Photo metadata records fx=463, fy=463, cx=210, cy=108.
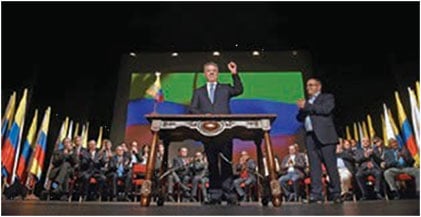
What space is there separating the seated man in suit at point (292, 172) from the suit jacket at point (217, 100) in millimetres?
1260

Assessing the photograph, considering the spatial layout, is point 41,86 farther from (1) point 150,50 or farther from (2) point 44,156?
(1) point 150,50

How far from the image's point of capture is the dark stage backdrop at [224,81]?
5.02m

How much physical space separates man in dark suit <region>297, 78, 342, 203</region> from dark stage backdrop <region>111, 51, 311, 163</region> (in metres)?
1.64

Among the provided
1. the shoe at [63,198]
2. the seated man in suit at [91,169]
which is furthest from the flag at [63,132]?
the shoe at [63,198]

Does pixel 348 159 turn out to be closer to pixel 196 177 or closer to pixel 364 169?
pixel 364 169

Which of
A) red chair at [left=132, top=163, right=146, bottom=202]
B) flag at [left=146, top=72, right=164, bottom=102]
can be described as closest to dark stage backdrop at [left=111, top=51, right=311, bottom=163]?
flag at [left=146, top=72, right=164, bottom=102]

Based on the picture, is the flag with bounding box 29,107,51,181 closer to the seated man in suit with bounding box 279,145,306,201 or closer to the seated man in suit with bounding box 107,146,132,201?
the seated man in suit with bounding box 107,146,132,201

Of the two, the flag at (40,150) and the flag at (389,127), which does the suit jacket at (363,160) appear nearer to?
the flag at (389,127)

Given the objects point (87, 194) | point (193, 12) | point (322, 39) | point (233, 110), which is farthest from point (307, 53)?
point (87, 194)

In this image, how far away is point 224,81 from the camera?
196 inches

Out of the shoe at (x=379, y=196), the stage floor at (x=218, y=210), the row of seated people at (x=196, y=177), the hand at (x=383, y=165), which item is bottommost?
the stage floor at (x=218, y=210)

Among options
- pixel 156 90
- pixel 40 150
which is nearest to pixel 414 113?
pixel 156 90

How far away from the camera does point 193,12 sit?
431cm

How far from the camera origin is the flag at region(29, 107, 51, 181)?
476cm
